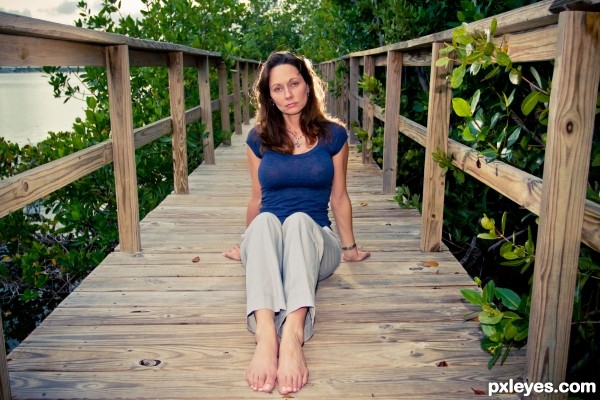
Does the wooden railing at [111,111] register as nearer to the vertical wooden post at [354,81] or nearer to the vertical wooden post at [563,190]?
the vertical wooden post at [563,190]

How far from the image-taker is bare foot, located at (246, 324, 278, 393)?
2.00 m

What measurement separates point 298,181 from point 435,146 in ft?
2.68

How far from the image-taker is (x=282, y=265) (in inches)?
98.9

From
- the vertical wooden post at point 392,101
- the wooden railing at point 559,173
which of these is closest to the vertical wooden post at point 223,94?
the vertical wooden post at point 392,101

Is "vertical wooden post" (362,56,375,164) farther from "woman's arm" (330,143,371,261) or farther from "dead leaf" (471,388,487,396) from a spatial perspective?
"dead leaf" (471,388,487,396)

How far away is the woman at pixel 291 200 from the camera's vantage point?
2.33m

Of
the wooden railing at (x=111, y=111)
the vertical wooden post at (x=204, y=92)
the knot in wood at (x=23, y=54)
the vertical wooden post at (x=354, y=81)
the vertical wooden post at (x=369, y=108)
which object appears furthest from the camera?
the vertical wooden post at (x=354, y=81)

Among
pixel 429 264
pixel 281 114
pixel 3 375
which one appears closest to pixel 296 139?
pixel 281 114

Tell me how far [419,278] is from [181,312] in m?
1.19

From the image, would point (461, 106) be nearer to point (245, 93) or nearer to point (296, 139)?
point (296, 139)

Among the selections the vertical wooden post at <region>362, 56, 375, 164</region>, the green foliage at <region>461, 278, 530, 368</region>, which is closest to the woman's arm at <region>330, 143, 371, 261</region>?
the green foliage at <region>461, 278, 530, 368</region>

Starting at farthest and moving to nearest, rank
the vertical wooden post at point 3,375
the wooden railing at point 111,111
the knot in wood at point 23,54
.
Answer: the knot in wood at point 23,54 < the wooden railing at point 111,111 < the vertical wooden post at point 3,375

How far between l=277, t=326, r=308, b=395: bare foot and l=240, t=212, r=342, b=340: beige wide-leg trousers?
0.48 feet

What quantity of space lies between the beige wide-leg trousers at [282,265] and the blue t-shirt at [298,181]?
0.26 metres
